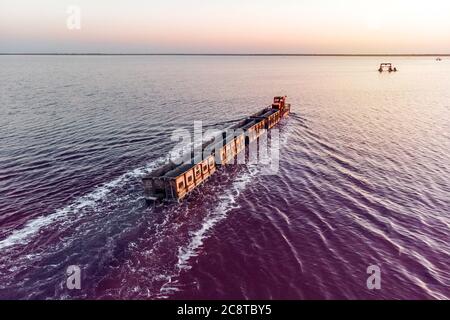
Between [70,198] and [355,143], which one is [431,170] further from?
[70,198]

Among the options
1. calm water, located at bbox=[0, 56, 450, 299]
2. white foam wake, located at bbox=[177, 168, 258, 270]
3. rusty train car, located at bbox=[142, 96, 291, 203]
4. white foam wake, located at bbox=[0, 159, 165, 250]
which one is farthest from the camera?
rusty train car, located at bbox=[142, 96, 291, 203]

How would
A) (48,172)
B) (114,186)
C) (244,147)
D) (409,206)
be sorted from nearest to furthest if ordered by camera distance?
(409,206)
(114,186)
(48,172)
(244,147)

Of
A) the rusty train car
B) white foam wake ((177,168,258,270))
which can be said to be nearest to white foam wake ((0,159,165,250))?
the rusty train car

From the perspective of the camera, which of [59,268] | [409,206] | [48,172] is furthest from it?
[48,172]

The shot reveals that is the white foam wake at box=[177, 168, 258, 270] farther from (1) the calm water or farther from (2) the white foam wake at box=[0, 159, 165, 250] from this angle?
(2) the white foam wake at box=[0, 159, 165, 250]

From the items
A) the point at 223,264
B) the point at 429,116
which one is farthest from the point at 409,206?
the point at 429,116

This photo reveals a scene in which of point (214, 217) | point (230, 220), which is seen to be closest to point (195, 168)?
point (214, 217)
